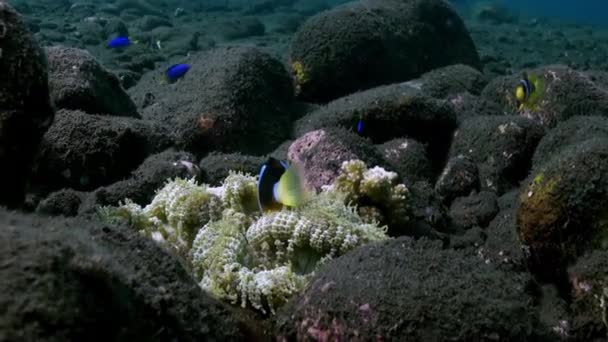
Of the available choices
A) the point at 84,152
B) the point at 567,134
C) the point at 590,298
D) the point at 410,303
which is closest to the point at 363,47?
the point at 567,134

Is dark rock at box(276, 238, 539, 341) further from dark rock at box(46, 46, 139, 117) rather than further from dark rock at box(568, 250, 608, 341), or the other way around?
dark rock at box(46, 46, 139, 117)

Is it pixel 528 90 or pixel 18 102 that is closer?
pixel 18 102

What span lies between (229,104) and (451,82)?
4.81 metres

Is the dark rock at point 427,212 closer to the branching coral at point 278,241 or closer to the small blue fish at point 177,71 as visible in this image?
the branching coral at point 278,241

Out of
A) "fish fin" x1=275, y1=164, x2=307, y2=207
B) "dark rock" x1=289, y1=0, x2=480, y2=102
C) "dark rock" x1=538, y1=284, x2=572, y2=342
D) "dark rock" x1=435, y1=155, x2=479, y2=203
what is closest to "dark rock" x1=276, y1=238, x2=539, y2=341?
"fish fin" x1=275, y1=164, x2=307, y2=207

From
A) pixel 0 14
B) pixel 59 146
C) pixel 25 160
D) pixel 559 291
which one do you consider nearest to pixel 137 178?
pixel 59 146

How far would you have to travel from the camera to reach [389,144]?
695 centimetres

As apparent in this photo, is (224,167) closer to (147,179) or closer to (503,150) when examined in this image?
(147,179)

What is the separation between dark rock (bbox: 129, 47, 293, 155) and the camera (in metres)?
6.94

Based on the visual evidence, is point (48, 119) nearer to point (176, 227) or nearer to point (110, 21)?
point (176, 227)

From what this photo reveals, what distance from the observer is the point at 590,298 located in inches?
150

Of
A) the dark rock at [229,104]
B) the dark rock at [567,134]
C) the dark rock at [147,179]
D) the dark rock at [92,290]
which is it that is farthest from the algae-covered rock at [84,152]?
the dark rock at [567,134]

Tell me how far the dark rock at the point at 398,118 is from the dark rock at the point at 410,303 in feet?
13.7

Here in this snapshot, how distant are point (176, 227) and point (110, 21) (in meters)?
16.1
